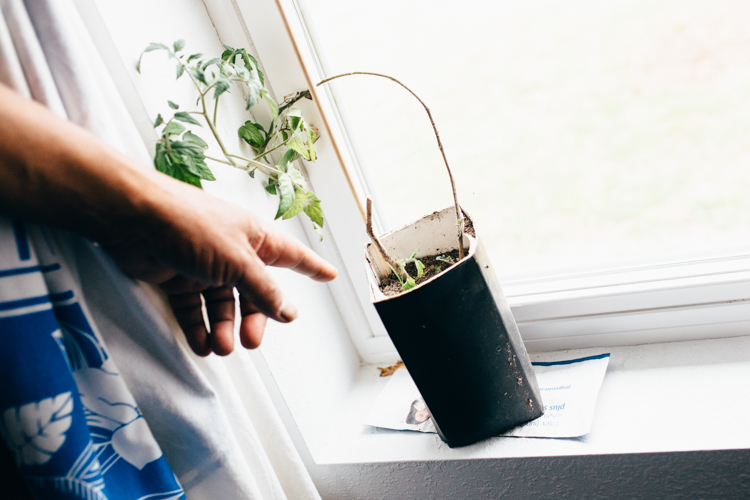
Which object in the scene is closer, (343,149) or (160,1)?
(160,1)

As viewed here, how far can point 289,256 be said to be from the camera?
0.51 m

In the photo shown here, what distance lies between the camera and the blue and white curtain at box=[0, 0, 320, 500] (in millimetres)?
444

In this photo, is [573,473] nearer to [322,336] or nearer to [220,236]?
[322,336]

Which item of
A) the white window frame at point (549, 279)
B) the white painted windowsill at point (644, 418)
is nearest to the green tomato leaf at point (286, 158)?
the white window frame at point (549, 279)

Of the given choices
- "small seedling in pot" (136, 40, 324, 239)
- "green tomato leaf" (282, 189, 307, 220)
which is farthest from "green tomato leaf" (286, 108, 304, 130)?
"green tomato leaf" (282, 189, 307, 220)

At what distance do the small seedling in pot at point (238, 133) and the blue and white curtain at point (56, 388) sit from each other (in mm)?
181

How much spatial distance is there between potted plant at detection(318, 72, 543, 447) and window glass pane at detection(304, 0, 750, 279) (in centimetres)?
21

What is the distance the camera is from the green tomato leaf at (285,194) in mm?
709

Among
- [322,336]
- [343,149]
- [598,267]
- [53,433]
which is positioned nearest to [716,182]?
[598,267]

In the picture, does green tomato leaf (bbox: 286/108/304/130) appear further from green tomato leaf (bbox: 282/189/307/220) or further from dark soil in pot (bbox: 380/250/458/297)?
dark soil in pot (bbox: 380/250/458/297)

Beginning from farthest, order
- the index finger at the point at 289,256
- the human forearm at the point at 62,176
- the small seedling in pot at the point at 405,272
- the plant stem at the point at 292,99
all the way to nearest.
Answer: the plant stem at the point at 292,99
the small seedling in pot at the point at 405,272
the index finger at the point at 289,256
the human forearm at the point at 62,176

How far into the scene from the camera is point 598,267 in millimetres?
906

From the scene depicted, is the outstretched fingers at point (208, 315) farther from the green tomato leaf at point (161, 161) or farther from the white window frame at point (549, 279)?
the white window frame at point (549, 279)

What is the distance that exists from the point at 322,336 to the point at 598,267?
574mm
